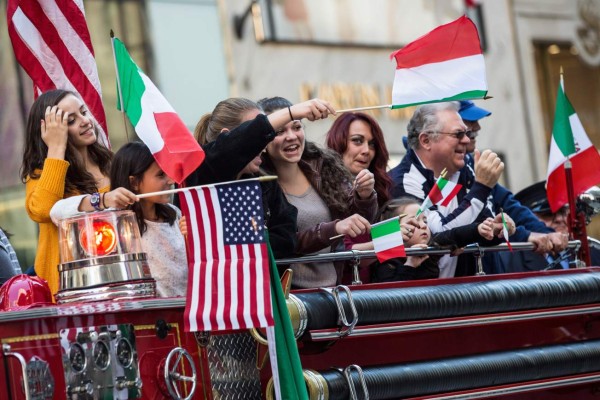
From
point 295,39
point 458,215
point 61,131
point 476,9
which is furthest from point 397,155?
point 61,131

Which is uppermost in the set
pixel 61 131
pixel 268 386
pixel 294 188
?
pixel 61 131

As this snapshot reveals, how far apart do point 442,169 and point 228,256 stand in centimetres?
284

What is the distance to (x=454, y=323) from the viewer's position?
5.78 metres

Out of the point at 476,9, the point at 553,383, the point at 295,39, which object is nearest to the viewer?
the point at 553,383

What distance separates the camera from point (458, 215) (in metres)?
6.64

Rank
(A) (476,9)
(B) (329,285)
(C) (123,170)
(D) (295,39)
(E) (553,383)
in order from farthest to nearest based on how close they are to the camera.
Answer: (A) (476,9) < (D) (295,39) < (E) (553,383) < (B) (329,285) < (C) (123,170)

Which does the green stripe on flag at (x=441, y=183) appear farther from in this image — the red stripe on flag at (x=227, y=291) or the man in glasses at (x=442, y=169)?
the red stripe on flag at (x=227, y=291)

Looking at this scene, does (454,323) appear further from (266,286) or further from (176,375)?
(176,375)

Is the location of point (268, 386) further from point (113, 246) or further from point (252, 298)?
point (113, 246)

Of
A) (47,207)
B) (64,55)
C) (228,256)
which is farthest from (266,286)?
(64,55)

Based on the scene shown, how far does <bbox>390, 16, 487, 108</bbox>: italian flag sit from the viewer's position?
5.75 metres

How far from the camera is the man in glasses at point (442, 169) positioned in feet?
21.7

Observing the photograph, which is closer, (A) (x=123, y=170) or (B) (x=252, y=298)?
(B) (x=252, y=298)

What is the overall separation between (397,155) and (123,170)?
1303 cm
